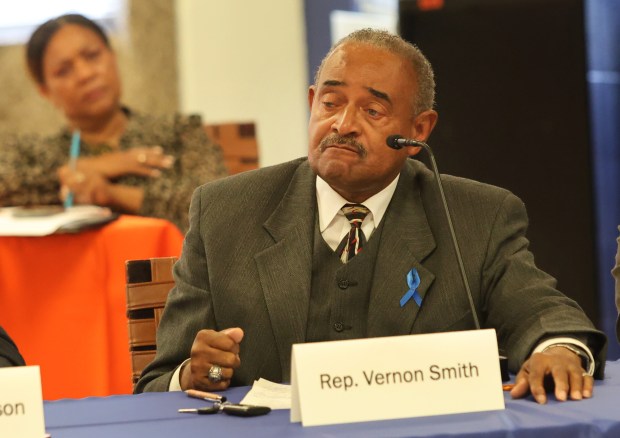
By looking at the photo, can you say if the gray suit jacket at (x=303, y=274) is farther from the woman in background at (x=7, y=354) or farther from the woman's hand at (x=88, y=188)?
the woman's hand at (x=88, y=188)

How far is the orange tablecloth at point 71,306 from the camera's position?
12.4 ft

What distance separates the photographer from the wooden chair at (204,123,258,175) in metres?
4.78

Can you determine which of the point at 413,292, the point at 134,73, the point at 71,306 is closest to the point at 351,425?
the point at 413,292

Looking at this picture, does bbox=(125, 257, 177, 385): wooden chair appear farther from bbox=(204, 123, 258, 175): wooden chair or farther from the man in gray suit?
bbox=(204, 123, 258, 175): wooden chair

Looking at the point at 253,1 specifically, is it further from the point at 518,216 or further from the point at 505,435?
the point at 505,435

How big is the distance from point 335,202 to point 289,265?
201 millimetres

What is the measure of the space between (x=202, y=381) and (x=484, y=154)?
2.53 m

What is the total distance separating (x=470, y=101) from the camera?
4.33m

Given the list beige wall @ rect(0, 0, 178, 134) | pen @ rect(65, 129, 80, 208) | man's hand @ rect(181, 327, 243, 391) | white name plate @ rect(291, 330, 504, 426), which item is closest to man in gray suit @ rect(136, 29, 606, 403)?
man's hand @ rect(181, 327, 243, 391)

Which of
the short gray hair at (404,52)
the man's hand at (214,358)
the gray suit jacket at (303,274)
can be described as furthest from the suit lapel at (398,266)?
the man's hand at (214,358)

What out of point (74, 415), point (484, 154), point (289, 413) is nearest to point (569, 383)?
point (289, 413)

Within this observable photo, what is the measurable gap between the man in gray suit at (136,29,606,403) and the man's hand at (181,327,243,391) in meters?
0.14

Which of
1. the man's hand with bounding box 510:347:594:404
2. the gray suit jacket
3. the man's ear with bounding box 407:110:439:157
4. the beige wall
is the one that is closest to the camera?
the man's hand with bounding box 510:347:594:404

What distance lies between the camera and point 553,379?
6.12ft
